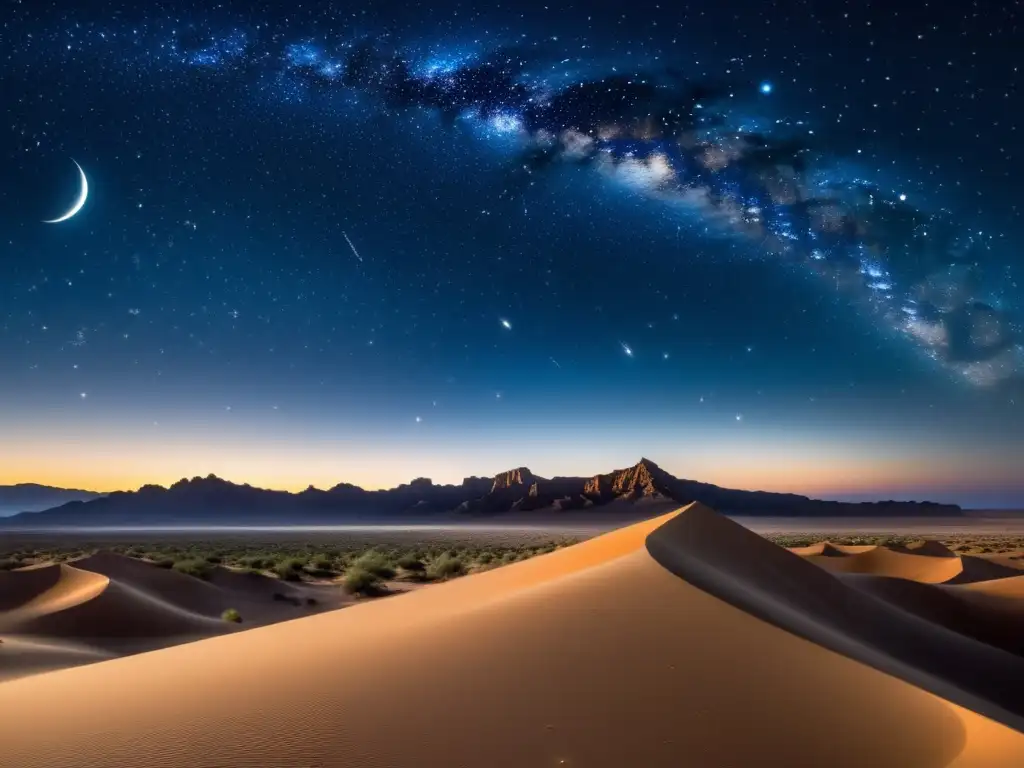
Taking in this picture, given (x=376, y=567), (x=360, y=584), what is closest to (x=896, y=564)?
(x=376, y=567)

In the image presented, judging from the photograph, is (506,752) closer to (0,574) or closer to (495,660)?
(495,660)

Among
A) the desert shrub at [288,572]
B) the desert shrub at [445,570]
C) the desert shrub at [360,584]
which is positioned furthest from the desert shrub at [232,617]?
the desert shrub at [445,570]

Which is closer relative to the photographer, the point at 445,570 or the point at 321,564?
the point at 445,570

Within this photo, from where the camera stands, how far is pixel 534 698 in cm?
573

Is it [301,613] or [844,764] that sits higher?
[844,764]

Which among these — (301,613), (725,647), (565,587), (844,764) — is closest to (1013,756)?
(844,764)

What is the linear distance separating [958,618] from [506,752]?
1813 centimetres

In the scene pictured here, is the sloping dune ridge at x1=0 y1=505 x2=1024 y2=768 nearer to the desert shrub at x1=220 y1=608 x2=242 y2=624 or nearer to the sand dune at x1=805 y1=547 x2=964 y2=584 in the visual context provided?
the desert shrub at x1=220 y1=608 x2=242 y2=624

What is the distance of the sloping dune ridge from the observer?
191 inches

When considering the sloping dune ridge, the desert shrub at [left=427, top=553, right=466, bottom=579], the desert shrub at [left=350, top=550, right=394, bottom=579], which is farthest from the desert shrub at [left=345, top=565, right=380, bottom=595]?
the sloping dune ridge

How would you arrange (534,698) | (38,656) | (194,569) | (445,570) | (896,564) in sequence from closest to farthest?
1. (534,698)
2. (38,656)
3. (194,569)
4. (896,564)
5. (445,570)

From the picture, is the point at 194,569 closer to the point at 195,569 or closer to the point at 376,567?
the point at 195,569

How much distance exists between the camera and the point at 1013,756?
179 inches

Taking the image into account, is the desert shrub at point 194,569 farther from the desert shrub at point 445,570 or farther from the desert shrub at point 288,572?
the desert shrub at point 445,570
